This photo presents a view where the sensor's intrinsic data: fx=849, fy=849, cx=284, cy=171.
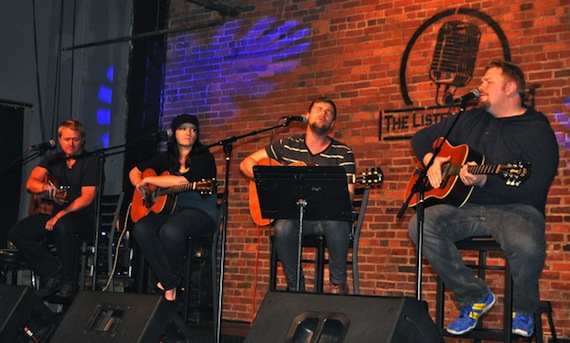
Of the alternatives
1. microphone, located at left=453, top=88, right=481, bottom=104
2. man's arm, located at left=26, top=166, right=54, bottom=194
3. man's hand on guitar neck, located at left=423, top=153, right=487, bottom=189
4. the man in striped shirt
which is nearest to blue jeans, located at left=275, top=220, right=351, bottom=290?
the man in striped shirt

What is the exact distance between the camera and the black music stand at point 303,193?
471cm

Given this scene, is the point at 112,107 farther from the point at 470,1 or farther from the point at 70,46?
the point at 470,1

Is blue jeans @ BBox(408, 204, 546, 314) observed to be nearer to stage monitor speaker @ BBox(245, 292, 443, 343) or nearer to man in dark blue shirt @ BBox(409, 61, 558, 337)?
man in dark blue shirt @ BBox(409, 61, 558, 337)

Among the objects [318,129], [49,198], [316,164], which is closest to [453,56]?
[318,129]

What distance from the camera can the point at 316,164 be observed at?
545cm

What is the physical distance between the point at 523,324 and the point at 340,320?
1284mm

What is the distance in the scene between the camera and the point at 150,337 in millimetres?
3914

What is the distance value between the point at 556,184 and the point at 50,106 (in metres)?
4.95

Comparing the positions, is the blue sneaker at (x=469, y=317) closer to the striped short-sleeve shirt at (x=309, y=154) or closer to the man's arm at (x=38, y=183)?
the striped short-sleeve shirt at (x=309, y=154)

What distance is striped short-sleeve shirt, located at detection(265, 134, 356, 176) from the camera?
17.9 ft

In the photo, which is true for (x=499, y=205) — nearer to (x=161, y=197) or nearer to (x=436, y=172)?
(x=436, y=172)

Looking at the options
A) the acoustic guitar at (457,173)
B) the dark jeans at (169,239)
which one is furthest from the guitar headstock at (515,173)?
the dark jeans at (169,239)

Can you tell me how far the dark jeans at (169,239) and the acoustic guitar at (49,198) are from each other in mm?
1042

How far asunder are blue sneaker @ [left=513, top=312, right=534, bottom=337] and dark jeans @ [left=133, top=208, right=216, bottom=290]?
2.36m
